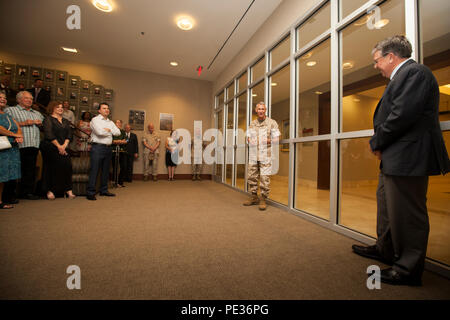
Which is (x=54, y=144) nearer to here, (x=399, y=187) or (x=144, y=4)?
(x=144, y=4)

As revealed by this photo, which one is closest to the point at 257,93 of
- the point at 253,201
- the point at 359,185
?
the point at 253,201

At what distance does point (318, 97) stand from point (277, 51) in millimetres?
1417

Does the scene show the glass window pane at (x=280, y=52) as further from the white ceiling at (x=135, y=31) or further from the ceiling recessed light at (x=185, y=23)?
the ceiling recessed light at (x=185, y=23)

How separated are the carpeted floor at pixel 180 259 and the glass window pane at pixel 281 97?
178 centimetres

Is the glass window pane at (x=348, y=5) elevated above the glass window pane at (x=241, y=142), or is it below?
above

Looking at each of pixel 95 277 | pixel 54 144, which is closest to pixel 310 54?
pixel 95 277

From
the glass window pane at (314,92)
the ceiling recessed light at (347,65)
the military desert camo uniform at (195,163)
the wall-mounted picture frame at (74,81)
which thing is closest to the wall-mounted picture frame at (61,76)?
the wall-mounted picture frame at (74,81)

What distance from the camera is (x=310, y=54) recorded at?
10.0 feet

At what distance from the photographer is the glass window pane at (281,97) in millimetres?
3572

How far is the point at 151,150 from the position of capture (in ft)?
22.6

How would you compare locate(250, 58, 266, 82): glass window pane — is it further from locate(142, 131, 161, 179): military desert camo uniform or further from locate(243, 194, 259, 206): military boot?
locate(142, 131, 161, 179): military desert camo uniform

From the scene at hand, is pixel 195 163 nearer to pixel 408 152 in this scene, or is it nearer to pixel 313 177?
pixel 313 177

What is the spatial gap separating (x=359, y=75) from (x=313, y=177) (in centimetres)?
184

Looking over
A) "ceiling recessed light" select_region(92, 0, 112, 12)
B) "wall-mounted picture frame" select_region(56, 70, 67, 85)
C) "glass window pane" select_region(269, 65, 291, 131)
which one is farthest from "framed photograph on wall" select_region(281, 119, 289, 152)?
"wall-mounted picture frame" select_region(56, 70, 67, 85)
